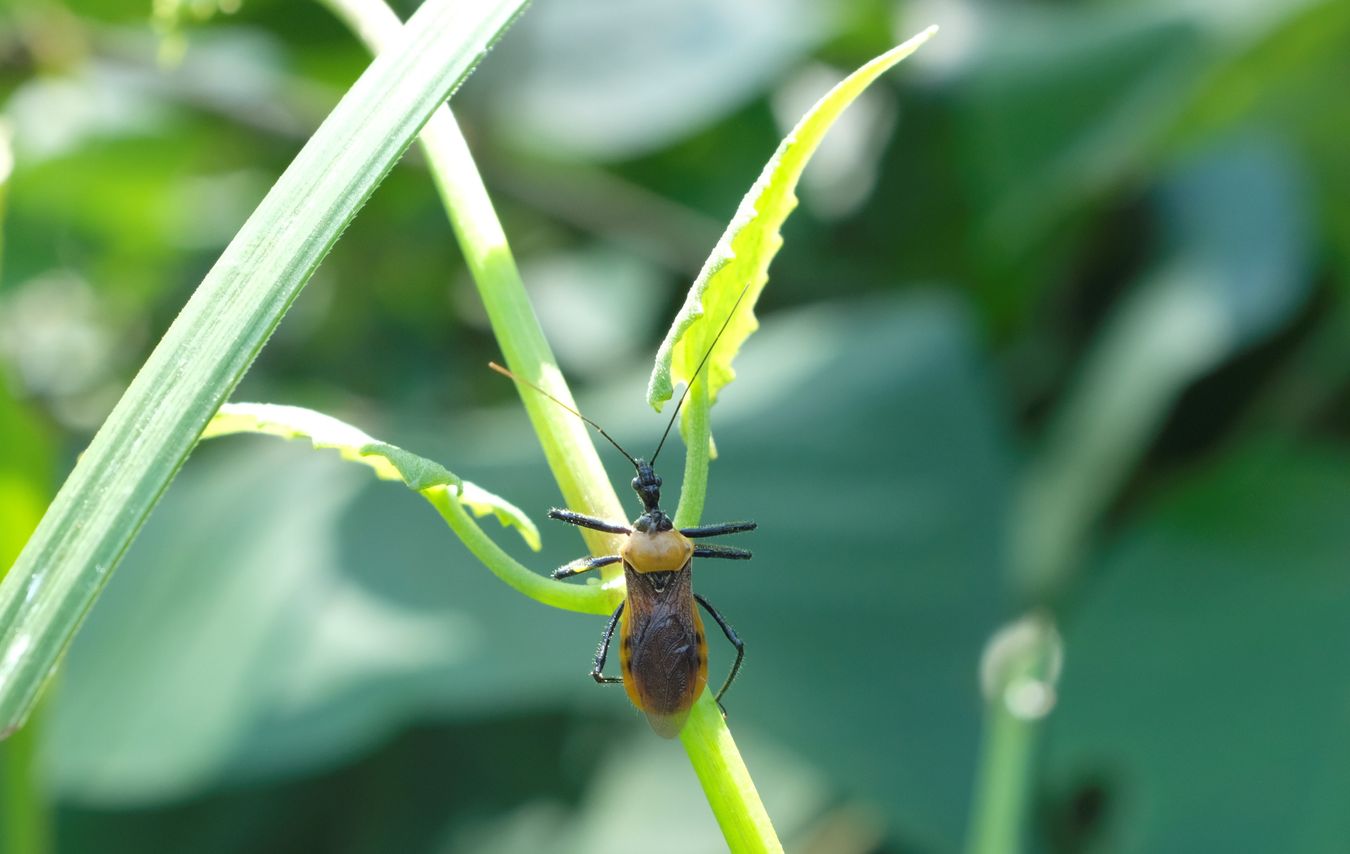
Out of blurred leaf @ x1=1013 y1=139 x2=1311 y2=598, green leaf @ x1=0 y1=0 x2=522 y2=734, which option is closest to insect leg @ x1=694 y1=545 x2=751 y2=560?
green leaf @ x1=0 y1=0 x2=522 y2=734

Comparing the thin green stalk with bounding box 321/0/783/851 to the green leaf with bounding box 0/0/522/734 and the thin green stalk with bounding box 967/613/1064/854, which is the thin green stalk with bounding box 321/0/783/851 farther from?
the thin green stalk with bounding box 967/613/1064/854

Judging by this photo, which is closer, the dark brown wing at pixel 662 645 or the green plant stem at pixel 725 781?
the green plant stem at pixel 725 781

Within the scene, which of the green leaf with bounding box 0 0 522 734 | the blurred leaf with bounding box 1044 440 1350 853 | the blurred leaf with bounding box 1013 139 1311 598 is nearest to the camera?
the green leaf with bounding box 0 0 522 734

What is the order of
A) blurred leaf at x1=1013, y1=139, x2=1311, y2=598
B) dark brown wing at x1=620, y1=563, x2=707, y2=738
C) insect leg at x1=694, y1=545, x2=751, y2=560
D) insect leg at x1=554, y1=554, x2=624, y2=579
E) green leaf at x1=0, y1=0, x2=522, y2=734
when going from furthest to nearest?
blurred leaf at x1=1013, y1=139, x2=1311, y2=598
insect leg at x1=694, y1=545, x2=751, y2=560
dark brown wing at x1=620, y1=563, x2=707, y2=738
insect leg at x1=554, y1=554, x2=624, y2=579
green leaf at x1=0, y1=0, x2=522, y2=734

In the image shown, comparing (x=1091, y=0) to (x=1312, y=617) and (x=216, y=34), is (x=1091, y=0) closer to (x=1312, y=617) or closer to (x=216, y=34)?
(x=1312, y=617)

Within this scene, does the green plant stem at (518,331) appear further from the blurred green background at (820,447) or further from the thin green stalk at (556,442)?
the blurred green background at (820,447)

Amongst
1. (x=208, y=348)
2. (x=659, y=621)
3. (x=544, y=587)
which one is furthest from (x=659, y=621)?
(x=208, y=348)

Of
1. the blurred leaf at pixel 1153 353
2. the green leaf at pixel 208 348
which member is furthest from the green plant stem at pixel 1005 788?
the blurred leaf at pixel 1153 353
